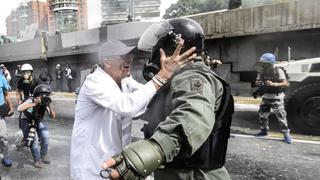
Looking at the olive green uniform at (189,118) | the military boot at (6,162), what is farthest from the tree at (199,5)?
the olive green uniform at (189,118)

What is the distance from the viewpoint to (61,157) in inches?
232

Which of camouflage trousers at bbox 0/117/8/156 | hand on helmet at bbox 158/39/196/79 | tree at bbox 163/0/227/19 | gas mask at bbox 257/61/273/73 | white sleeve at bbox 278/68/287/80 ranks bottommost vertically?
camouflage trousers at bbox 0/117/8/156

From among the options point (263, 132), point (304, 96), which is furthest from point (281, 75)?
point (263, 132)

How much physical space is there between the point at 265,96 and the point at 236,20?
24.3 ft

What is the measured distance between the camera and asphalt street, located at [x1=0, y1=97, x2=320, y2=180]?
489 cm

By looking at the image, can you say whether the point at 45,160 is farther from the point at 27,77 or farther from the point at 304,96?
the point at 304,96

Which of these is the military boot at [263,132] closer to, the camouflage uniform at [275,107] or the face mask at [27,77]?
the camouflage uniform at [275,107]

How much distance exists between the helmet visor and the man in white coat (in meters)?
0.31

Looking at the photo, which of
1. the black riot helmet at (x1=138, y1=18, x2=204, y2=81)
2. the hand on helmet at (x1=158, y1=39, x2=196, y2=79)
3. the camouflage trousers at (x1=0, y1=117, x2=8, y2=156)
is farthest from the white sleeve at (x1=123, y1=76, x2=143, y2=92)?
the camouflage trousers at (x1=0, y1=117, x2=8, y2=156)

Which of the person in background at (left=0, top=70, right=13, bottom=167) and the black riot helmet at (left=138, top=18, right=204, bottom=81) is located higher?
the black riot helmet at (left=138, top=18, right=204, bottom=81)

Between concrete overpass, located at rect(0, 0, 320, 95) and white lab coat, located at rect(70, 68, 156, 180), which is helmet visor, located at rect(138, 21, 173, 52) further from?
concrete overpass, located at rect(0, 0, 320, 95)

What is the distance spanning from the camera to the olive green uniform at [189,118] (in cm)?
153

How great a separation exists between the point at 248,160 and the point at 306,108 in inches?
83.7

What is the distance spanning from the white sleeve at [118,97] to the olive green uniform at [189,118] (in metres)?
0.33
